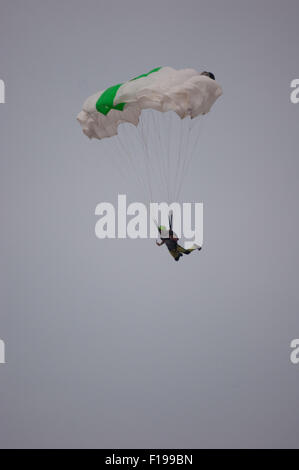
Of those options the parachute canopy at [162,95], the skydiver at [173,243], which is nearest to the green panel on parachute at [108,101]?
the parachute canopy at [162,95]

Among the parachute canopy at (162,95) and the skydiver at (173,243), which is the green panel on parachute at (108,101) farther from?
the skydiver at (173,243)

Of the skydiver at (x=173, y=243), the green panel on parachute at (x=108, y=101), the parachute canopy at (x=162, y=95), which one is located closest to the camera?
the parachute canopy at (x=162, y=95)

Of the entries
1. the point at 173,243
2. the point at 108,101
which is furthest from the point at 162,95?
the point at 173,243

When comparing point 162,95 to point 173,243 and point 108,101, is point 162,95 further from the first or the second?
point 173,243

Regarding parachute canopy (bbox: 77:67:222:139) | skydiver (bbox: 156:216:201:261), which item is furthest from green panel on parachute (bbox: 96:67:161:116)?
skydiver (bbox: 156:216:201:261)

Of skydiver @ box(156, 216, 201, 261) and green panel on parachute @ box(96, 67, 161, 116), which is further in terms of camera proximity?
skydiver @ box(156, 216, 201, 261)

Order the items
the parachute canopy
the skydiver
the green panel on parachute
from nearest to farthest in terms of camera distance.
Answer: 1. the parachute canopy
2. the green panel on parachute
3. the skydiver

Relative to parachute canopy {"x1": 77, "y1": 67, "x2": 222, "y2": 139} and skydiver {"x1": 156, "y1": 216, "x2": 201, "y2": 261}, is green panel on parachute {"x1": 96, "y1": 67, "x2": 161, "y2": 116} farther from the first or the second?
skydiver {"x1": 156, "y1": 216, "x2": 201, "y2": 261}

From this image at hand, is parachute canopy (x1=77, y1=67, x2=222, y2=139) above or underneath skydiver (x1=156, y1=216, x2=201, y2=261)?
above

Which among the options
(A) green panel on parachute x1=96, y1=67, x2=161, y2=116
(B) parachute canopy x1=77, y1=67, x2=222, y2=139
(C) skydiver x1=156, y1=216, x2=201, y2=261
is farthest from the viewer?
(C) skydiver x1=156, y1=216, x2=201, y2=261
